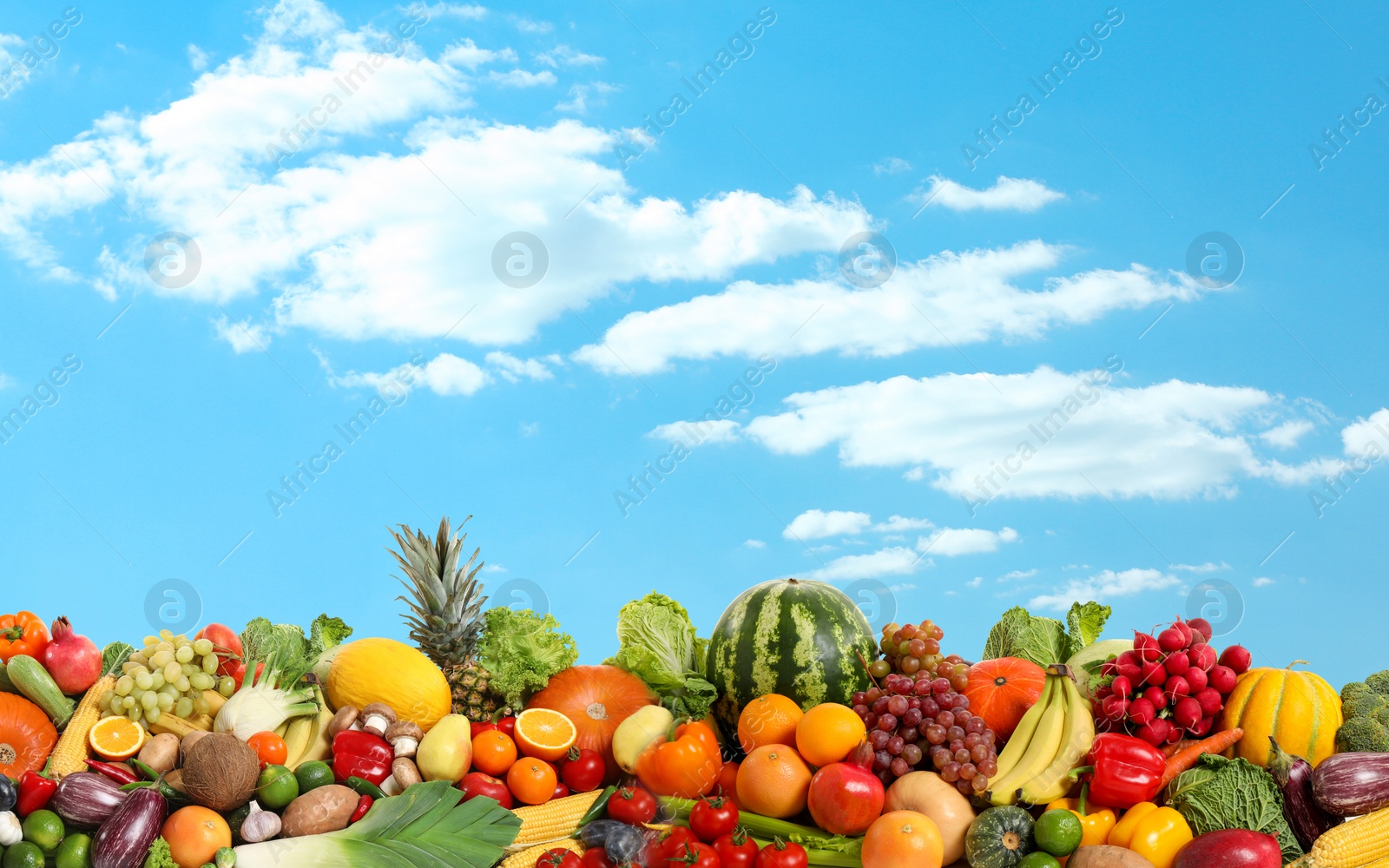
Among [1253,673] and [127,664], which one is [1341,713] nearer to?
[1253,673]

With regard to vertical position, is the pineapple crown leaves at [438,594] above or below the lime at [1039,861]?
above

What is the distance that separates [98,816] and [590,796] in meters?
2.71

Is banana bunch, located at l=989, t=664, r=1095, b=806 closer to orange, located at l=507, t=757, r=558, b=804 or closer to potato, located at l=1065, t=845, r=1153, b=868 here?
potato, located at l=1065, t=845, r=1153, b=868

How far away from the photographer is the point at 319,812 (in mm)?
5660

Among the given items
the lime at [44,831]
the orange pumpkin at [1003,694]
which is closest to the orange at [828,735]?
the orange pumpkin at [1003,694]

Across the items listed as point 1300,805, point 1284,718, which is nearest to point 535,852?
point 1300,805

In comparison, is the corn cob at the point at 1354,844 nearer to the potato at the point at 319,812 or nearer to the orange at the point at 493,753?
the orange at the point at 493,753

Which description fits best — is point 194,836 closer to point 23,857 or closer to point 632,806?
point 23,857

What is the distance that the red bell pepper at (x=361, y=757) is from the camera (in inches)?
239

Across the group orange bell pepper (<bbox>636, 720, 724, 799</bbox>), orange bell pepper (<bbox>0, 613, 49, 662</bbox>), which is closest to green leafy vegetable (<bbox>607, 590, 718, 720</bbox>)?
orange bell pepper (<bbox>636, 720, 724, 799</bbox>)

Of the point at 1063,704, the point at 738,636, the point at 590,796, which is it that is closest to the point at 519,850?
the point at 590,796

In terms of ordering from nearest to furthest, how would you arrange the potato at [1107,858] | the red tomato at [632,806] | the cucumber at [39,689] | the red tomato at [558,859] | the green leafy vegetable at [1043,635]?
the potato at [1107,858]
the red tomato at [558,859]
the red tomato at [632,806]
the cucumber at [39,689]
the green leafy vegetable at [1043,635]

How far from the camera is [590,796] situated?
20.5 feet

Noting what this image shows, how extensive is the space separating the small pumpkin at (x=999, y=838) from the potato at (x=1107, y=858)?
0.85 feet
